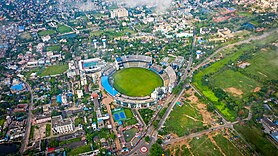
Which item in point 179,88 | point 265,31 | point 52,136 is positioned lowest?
point 52,136

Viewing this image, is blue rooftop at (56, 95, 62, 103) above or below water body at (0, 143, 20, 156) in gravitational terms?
above

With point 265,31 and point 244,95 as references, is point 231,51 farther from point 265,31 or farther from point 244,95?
point 244,95

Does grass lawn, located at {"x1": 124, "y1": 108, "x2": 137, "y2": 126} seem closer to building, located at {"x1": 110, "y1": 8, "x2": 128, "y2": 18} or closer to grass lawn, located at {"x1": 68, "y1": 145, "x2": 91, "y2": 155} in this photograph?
grass lawn, located at {"x1": 68, "y1": 145, "x2": 91, "y2": 155}

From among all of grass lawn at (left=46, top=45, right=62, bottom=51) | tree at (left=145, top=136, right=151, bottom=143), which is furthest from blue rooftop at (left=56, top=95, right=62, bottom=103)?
grass lawn at (left=46, top=45, right=62, bottom=51)

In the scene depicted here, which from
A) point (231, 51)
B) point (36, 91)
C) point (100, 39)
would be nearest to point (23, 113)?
point (36, 91)

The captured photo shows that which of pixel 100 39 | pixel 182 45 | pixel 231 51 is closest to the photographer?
pixel 231 51

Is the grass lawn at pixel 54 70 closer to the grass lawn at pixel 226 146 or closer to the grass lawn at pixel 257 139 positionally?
the grass lawn at pixel 226 146

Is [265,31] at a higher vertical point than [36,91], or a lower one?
higher
